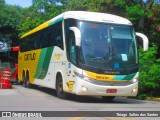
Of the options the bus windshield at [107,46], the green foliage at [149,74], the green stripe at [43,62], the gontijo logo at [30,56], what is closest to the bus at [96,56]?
the bus windshield at [107,46]

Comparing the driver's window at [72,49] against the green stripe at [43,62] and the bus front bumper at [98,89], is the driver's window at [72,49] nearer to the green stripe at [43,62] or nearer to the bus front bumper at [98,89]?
the bus front bumper at [98,89]

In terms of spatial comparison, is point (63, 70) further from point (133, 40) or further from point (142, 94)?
point (142, 94)

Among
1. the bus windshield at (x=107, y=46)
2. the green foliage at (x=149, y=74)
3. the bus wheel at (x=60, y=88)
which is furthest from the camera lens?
the green foliage at (x=149, y=74)

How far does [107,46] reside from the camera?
16391 millimetres

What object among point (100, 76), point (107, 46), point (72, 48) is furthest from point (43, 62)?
point (100, 76)

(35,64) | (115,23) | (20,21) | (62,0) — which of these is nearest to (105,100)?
(115,23)

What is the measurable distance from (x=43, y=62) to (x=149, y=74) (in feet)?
17.8

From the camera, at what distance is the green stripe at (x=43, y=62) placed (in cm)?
2046

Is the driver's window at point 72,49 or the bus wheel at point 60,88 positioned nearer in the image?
the driver's window at point 72,49

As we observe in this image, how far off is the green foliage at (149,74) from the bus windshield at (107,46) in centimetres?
385

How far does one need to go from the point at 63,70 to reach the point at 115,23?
2.98 metres

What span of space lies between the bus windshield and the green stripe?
3691mm

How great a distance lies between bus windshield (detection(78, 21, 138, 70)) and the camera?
16.1 metres

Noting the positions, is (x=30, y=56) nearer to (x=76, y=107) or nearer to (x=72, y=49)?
(x=72, y=49)
